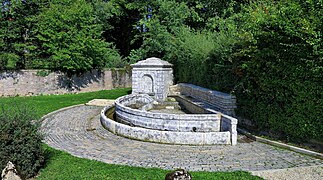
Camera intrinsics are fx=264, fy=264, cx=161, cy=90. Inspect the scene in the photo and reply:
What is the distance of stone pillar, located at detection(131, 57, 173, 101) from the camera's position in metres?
15.5

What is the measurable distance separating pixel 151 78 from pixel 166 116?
7426 millimetres

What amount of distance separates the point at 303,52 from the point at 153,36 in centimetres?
1608

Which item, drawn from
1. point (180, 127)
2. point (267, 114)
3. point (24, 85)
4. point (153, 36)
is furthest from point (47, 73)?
point (267, 114)

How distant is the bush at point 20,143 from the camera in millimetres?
5277

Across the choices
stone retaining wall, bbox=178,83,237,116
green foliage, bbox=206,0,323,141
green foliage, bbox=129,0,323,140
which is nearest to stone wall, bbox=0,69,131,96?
stone retaining wall, bbox=178,83,237,116

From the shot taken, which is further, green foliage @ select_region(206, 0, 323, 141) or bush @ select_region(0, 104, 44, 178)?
green foliage @ select_region(206, 0, 323, 141)

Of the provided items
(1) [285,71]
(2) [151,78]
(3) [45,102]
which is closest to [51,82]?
(3) [45,102]

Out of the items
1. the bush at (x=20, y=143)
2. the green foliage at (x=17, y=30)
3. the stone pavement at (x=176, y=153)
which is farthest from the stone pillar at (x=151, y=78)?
the bush at (x=20, y=143)

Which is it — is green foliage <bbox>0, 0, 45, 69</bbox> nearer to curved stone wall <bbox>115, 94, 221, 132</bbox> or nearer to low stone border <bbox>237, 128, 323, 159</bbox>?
curved stone wall <bbox>115, 94, 221, 132</bbox>

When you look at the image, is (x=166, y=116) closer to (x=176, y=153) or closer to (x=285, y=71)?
(x=176, y=153)

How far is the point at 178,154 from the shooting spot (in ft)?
22.3

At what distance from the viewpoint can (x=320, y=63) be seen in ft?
21.4

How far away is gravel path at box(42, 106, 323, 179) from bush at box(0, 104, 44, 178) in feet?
1.24

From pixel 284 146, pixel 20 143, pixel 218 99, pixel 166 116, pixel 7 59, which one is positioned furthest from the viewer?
pixel 7 59
